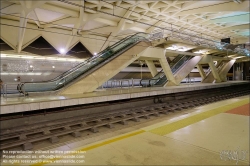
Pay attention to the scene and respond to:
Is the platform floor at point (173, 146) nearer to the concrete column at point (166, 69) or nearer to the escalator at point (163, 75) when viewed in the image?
the concrete column at point (166, 69)

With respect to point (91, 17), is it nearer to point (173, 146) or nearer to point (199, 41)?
point (199, 41)

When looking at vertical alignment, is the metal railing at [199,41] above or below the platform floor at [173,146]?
above

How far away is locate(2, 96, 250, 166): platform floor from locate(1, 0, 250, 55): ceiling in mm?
9421

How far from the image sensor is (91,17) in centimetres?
1705

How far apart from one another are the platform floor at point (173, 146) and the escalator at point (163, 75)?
29.4 ft

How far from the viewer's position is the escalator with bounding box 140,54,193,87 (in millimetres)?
15047

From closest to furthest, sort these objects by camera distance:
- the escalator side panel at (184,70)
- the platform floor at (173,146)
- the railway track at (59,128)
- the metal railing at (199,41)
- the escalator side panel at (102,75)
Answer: the platform floor at (173,146)
the railway track at (59,128)
the escalator side panel at (102,75)
the metal railing at (199,41)
the escalator side panel at (184,70)

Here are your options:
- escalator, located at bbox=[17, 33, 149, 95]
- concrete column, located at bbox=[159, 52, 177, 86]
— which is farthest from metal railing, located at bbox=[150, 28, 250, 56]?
concrete column, located at bbox=[159, 52, 177, 86]

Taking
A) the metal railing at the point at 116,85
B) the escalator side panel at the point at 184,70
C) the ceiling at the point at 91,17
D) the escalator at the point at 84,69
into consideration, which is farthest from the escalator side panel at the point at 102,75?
the escalator side panel at the point at 184,70

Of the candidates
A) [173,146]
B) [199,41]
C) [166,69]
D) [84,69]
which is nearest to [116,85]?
[166,69]

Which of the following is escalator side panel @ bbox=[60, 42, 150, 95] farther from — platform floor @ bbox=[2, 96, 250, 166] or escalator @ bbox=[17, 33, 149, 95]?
platform floor @ bbox=[2, 96, 250, 166]

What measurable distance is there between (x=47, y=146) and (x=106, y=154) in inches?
74.3

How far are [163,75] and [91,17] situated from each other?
377 inches

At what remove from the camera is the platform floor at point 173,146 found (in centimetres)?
351
